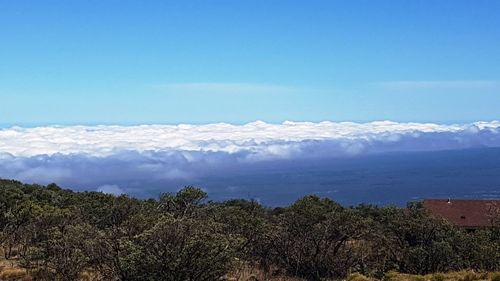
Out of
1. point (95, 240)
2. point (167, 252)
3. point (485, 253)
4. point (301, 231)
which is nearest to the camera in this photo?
point (167, 252)

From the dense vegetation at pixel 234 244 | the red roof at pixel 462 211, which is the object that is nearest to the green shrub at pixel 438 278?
the dense vegetation at pixel 234 244

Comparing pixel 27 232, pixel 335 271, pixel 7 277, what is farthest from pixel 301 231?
pixel 27 232

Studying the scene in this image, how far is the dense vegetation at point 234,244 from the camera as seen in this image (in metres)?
16.0

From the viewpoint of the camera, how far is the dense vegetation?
1595cm

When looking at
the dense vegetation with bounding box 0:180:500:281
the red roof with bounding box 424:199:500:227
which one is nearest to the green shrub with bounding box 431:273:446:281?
the dense vegetation with bounding box 0:180:500:281

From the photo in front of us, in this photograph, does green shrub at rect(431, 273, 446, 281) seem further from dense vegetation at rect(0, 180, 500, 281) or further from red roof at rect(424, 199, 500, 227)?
red roof at rect(424, 199, 500, 227)

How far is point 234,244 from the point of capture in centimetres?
1708

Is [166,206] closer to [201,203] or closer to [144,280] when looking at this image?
[201,203]

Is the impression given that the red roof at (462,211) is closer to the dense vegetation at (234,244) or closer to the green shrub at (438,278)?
the dense vegetation at (234,244)

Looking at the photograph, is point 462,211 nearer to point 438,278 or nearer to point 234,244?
point 438,278

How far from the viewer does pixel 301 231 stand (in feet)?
81.7

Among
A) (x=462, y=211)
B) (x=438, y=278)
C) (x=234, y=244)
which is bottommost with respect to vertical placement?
(x=462, y=211)

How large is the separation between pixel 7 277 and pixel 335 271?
1340 cm

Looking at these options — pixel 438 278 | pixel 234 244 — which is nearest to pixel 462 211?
pixel 438 278
